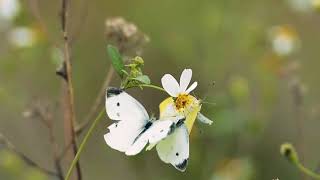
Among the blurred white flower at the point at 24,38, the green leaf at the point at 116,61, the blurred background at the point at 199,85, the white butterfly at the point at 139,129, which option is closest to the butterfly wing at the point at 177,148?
the white butterfly at the point at 139,129

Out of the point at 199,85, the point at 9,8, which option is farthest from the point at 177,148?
the point at 199,85

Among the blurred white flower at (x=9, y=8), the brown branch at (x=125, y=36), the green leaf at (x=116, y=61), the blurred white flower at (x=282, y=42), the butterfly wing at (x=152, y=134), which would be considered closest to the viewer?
the butterfly wing at (x=152, y=134)

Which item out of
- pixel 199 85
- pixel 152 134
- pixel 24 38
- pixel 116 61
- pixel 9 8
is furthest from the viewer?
pixel 199 85

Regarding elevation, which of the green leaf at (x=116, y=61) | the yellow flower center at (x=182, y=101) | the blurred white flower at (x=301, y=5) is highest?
Result: the green leaf at (x=116, y=61)

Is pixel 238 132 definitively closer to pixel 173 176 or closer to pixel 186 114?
pixel 173 176

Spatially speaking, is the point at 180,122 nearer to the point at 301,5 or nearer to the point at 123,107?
the point at 123,107

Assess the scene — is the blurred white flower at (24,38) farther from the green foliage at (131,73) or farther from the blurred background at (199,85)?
the green foliage at (131,73)

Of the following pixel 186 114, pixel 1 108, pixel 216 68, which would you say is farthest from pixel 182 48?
pixel 186 114
